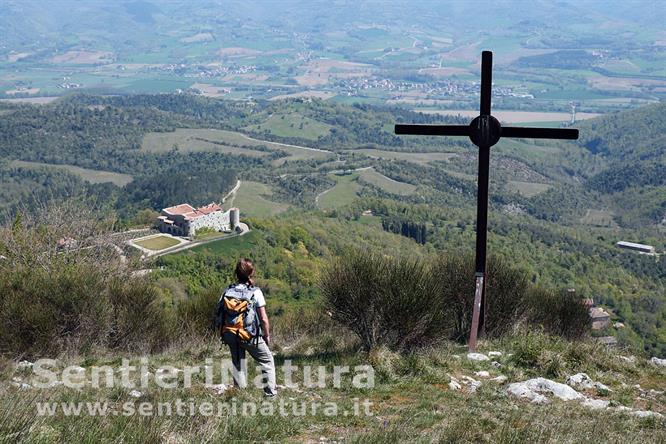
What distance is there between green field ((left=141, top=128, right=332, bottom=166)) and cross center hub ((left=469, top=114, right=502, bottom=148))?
11286cm

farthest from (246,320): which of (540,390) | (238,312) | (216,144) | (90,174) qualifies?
(216,144)

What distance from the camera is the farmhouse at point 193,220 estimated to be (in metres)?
58.6

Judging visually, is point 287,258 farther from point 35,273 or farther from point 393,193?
point 393,193

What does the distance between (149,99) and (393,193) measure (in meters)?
105

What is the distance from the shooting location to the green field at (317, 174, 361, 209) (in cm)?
9044

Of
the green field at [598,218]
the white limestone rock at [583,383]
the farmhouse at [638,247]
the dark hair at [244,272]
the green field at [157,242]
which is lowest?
the green field at [598,218]

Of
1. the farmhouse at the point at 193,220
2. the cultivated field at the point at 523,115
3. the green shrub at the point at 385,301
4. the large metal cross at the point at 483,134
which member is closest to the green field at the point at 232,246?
the farmhouse at the point at 193,220

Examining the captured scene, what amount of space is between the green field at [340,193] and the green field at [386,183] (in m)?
2.27

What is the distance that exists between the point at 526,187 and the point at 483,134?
113 m

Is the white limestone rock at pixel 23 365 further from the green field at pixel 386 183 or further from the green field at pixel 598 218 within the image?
the green field at pixel 598 218

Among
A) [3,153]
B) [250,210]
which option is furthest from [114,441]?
[3,153]

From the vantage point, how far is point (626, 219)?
97.3 meters

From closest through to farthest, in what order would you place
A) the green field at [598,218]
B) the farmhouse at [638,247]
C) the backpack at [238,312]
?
the backpack at [238,312]
the farmhouse at [638,247]
the green field at [598,218]

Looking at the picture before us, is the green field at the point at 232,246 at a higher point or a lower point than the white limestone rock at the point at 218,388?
lower
